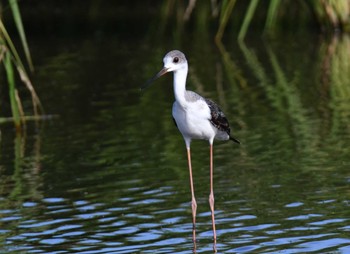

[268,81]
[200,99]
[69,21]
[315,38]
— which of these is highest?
[69,21]

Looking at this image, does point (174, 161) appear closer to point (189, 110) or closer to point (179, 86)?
point (189, 110)

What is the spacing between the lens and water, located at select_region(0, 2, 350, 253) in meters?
8.55

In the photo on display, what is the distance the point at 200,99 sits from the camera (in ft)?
28.8

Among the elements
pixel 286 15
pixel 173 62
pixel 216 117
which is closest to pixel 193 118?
pixel 216 117

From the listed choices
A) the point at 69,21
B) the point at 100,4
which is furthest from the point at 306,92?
the point at 100,4

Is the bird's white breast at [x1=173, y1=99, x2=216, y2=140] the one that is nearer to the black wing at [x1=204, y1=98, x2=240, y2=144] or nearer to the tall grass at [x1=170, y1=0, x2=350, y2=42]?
the black wing at [x1=204, y1=98, x2=240, y2=144]

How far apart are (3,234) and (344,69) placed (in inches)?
370

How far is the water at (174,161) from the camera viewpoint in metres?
8.55

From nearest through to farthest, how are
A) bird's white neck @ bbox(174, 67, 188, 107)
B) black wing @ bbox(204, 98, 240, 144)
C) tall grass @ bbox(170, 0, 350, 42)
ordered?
bird's white neck @ bbox(174, 67, 188, 107) → black wing @ bbox(204, 98, 240, 144) → tall grass @ bbox(170, 0, 350, 42)

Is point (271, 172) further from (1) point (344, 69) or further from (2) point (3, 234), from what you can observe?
(1) point (344, 69)

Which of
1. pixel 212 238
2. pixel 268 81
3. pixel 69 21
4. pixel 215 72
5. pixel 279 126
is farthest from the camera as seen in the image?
pixel 69 21

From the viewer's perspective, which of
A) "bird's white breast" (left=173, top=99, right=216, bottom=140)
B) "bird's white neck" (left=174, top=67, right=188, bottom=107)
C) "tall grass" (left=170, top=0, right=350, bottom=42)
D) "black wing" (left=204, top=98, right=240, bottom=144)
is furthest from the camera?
"tall grass" (left=170, top=0, right=350, bottom=42)

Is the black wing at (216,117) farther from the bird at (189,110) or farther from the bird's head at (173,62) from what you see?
the bird's head at (173,62)

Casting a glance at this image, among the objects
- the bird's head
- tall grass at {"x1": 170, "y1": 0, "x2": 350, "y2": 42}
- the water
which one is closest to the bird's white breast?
the bird's head
